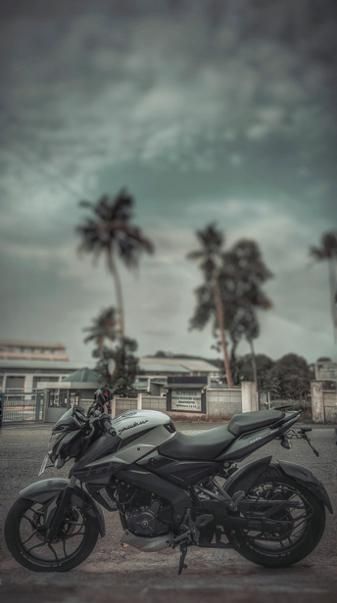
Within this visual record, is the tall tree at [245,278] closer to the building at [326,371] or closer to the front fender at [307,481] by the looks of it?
the building at [326,371]

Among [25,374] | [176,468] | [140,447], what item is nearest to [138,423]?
[140,447]

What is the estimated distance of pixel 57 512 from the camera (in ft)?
10.2

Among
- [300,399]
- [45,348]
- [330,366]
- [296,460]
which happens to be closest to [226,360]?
[330,366]

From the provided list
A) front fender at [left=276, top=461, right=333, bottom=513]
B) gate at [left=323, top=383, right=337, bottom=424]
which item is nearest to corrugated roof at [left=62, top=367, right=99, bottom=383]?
gate at [left=323, top=383, right=337, bottom=424]

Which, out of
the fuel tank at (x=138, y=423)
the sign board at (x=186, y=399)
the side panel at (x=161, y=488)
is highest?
the sign board at (x=186, y=399)

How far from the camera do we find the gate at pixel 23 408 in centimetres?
1633

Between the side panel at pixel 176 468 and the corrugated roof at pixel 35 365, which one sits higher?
the corrugated roof at pixel 35 365

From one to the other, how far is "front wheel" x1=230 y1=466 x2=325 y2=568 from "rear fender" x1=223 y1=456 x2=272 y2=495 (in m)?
0.05

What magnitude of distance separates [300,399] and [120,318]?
636 inches

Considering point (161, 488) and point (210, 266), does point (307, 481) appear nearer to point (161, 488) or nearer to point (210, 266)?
point (161, 488)

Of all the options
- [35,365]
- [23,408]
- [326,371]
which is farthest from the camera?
[35,365]

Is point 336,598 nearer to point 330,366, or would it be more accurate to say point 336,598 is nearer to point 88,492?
point 88,492

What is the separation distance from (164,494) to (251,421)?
2.58 ft

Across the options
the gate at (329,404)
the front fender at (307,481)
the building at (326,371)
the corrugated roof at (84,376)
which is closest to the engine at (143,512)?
the front fender at (307,481)
